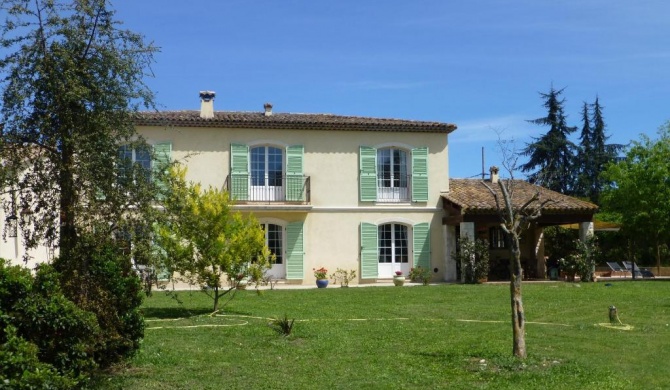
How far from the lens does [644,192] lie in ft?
88.5

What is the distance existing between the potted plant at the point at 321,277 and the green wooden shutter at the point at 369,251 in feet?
4.61

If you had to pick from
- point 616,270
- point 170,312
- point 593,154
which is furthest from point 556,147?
point 170,312

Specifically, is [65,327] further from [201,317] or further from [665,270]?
[665,270]

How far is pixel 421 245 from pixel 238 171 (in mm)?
6891

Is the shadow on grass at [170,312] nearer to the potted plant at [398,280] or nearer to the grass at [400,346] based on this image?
the grass at [400,346]

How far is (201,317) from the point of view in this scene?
14.3 m

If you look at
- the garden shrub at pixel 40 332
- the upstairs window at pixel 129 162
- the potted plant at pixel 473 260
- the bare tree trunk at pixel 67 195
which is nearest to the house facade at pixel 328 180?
the potted plant at pixel 473 260

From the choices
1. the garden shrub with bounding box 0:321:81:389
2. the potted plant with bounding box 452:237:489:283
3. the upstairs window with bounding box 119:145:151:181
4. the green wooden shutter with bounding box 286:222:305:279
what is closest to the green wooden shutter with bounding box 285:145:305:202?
the green wooden shutter with bounding box 286:222:305:279

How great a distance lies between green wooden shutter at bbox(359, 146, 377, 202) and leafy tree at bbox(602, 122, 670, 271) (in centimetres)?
971

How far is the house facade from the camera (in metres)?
24.6

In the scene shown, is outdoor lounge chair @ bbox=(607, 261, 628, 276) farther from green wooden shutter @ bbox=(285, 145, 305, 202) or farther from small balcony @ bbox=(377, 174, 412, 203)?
green wooden shutter @ bbox=(285, 145, 305, 202)

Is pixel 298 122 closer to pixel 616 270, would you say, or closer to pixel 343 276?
pixel 343 276

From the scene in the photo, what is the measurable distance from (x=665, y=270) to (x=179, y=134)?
2180cm

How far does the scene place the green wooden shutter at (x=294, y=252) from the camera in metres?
24.9
